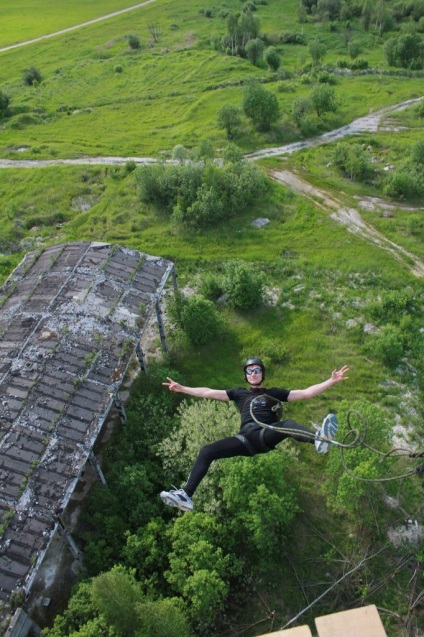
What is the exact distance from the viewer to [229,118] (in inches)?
1716

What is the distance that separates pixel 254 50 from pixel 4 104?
32234 millimetres

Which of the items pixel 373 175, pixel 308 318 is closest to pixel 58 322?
pixel 308 318

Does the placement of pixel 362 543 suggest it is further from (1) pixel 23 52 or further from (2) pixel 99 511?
(1) pixel 23 52

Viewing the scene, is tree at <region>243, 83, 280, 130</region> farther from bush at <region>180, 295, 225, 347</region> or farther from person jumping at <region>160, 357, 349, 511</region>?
person jumping at <region>160, 357, 349, 511</region>

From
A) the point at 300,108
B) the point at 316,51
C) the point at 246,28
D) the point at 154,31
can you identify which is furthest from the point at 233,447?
the point at 154,31

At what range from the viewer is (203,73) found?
196 feet

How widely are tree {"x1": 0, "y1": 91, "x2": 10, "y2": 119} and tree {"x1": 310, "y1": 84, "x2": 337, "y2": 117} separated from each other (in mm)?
33421

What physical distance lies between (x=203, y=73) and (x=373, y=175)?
107ft

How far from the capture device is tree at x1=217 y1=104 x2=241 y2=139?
43.3 m

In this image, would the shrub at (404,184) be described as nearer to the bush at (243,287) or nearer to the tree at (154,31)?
the bush at (243,287)

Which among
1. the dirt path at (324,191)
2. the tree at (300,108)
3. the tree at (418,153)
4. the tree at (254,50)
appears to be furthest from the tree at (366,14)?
the tree at (418,153)

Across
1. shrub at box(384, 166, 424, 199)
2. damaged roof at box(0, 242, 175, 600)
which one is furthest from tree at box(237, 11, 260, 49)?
damaged roof at box(0, 242, 175, 600)

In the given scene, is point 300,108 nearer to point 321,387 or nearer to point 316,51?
point 316,51

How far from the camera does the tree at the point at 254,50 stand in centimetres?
6156
